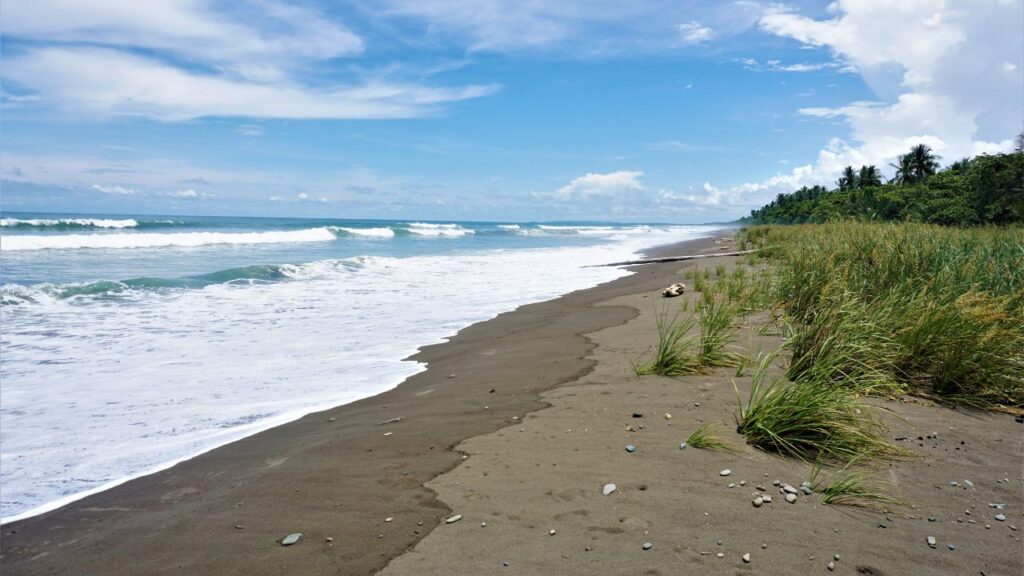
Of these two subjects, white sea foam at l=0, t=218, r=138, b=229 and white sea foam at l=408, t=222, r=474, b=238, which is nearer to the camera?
white sea foam at l=0, t=218, r=138, b=229

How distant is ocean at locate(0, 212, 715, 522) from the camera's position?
493 centimetres

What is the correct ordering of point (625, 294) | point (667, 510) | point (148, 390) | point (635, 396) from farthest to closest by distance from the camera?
point (625, 294) → point (148, 390) → point (635, 396) → point (667, 510)

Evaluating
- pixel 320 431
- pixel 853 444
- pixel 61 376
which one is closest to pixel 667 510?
pixel 853 444

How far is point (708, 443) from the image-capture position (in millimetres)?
3818

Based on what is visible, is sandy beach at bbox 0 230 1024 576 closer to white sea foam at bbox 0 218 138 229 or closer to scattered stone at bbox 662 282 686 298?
scattered stone at bbox 662 282 686 298

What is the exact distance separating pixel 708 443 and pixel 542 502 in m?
1.28

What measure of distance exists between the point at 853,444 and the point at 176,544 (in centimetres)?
426

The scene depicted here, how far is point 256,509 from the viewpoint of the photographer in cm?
353

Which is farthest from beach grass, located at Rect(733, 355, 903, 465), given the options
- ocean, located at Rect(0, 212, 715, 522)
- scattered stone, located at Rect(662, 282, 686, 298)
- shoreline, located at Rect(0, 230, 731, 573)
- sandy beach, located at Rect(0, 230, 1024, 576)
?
scattered stone, located at Rect(662, 282, 686, 298)

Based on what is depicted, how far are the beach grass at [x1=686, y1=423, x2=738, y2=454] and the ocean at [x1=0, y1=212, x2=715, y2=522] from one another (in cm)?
355

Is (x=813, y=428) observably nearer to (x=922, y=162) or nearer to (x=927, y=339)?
(x=927, y=339)

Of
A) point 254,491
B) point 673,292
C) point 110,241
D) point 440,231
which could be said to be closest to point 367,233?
point 440,231

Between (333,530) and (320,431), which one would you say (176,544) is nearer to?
(333,530)

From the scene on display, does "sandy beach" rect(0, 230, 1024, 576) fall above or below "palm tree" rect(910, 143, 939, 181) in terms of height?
below
